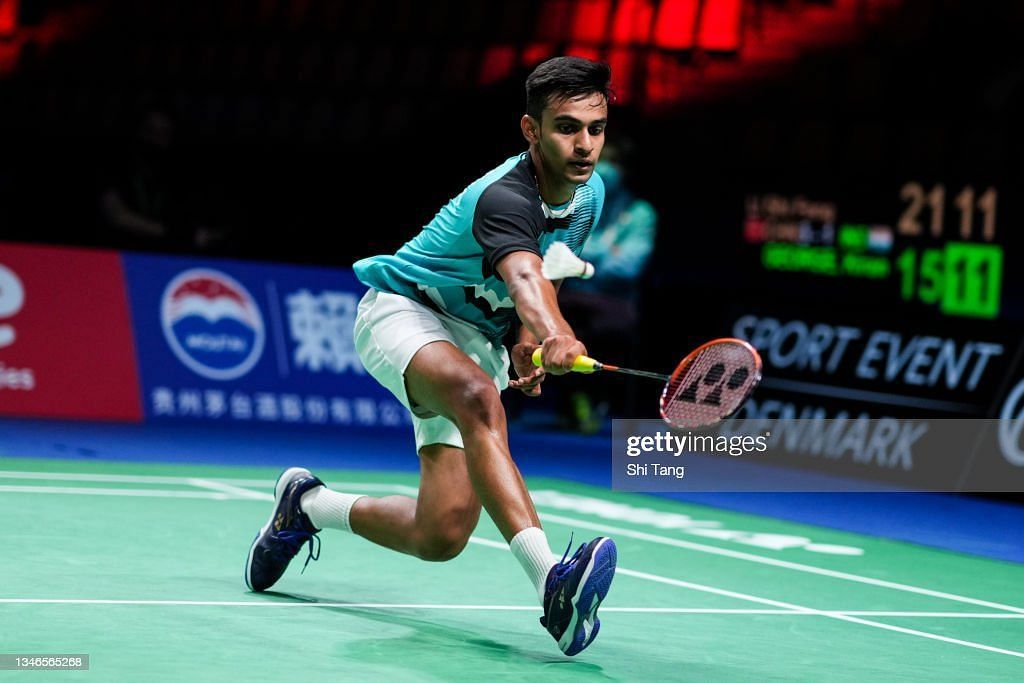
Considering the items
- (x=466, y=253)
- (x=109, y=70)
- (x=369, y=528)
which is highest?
(x=109, y=70)

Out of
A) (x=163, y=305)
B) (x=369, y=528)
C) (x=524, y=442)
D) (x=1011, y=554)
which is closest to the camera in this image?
(x=369, y=528)

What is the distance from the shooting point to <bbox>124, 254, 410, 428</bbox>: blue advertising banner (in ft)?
32.4

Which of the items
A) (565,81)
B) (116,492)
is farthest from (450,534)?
(116,492)

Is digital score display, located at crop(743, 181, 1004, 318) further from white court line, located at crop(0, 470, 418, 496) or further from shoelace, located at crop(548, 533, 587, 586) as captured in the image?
shoelace, located at crop(548, 533, 587, 586)

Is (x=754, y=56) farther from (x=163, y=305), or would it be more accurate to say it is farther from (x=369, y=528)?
(x=369, y=528)

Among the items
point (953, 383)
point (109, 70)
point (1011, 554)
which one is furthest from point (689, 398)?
point (109, 70)

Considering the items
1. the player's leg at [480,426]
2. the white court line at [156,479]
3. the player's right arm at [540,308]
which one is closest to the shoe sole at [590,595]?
the player's leg at [480,426]

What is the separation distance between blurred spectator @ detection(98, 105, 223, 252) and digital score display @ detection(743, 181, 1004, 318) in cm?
401

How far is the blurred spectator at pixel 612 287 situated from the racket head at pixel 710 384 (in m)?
6.93

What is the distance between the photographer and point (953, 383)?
30.2 ft

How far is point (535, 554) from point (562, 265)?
0.77 m

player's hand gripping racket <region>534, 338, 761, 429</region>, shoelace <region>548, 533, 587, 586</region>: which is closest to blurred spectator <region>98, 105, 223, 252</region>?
player's hand gripping racket <region>534, 338, 761, 429</region>

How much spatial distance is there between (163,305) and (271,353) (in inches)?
28.8

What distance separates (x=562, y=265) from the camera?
4273 mm
